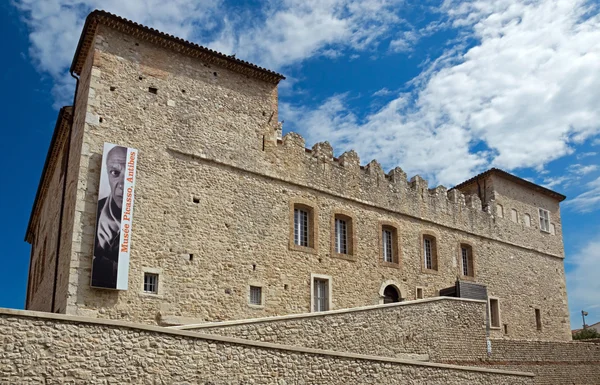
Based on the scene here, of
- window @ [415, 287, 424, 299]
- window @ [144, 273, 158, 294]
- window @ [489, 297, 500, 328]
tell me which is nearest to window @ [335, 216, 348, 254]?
window @ [415, 287, 424, 299]

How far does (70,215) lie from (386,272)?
1098cm

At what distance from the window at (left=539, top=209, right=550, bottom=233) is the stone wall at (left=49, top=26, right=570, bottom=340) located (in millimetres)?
9171

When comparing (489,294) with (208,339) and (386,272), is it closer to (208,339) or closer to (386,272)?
(386,272)

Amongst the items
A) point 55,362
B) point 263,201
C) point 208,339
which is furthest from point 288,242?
point 55,362

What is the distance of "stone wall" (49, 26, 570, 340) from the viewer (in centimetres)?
1644

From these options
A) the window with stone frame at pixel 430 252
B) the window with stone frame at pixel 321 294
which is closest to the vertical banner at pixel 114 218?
the window with stone frame at pixel 321 294

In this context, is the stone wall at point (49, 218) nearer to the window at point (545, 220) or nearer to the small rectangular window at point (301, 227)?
the small rectangular window at point (301, 227)

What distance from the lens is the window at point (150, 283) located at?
16.3 m

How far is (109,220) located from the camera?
15.9 m

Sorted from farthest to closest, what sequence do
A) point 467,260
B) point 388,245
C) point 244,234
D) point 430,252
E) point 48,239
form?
point 467,260
point 430,252
point 388,245
point 48,239
point 244,234

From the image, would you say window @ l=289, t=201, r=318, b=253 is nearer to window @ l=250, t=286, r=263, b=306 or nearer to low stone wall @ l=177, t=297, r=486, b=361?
window @ l=250, t=286, r=263, b=306

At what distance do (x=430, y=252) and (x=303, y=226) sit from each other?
643 centimetres

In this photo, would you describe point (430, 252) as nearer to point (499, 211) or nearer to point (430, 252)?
point (430, 252)

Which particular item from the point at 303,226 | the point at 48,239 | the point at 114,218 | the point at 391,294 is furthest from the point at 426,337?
the point at 48,239
